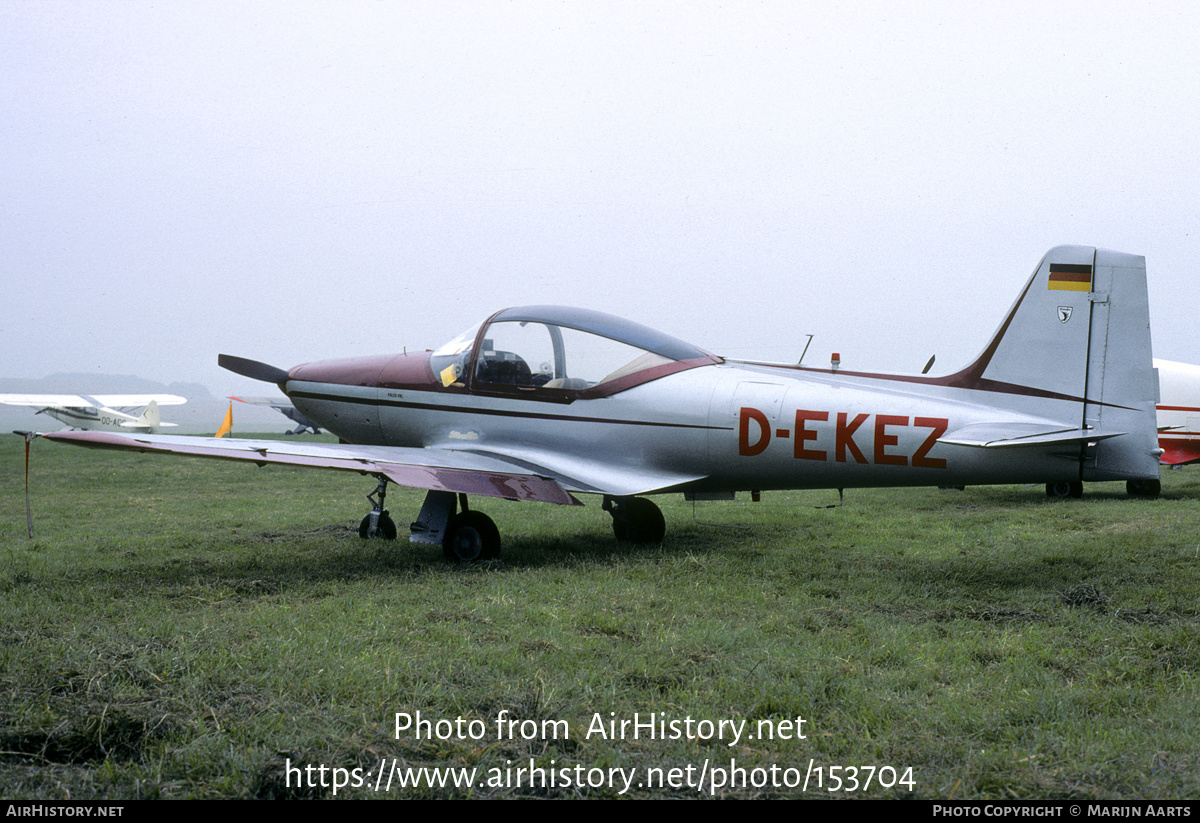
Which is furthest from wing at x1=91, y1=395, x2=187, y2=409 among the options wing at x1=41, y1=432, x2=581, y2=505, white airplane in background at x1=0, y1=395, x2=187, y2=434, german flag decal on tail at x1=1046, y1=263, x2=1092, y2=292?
german flag decal on tail at x1=1046, y1=263, x2=1092, y2=292

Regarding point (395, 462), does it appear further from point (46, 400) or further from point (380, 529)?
point (46, 400)

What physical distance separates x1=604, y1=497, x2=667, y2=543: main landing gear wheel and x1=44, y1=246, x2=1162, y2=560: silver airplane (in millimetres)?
20

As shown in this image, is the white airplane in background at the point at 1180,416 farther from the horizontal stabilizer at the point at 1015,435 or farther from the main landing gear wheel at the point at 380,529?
the main landing gear wheel at the point at 380,529

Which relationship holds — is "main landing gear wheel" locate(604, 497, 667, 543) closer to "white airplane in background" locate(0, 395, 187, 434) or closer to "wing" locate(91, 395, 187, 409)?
"white airplane in background" locate(0, 395, 187, 434)

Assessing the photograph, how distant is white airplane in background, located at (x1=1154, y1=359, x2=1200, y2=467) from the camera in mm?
14258

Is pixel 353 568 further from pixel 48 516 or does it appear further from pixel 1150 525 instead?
pixel 1150 525

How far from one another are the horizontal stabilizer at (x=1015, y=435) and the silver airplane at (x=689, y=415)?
20 mm

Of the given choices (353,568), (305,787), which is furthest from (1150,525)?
(305,787)

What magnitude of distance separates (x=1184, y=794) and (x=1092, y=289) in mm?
4470

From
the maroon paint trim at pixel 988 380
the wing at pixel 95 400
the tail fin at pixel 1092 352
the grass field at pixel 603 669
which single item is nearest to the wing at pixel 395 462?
the grass field at pixel 603 669

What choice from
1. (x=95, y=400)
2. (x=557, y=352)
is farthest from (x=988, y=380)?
(x=95, y=400)

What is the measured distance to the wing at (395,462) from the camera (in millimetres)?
6066

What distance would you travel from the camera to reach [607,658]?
154 inches

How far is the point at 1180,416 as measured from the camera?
14398 mm
